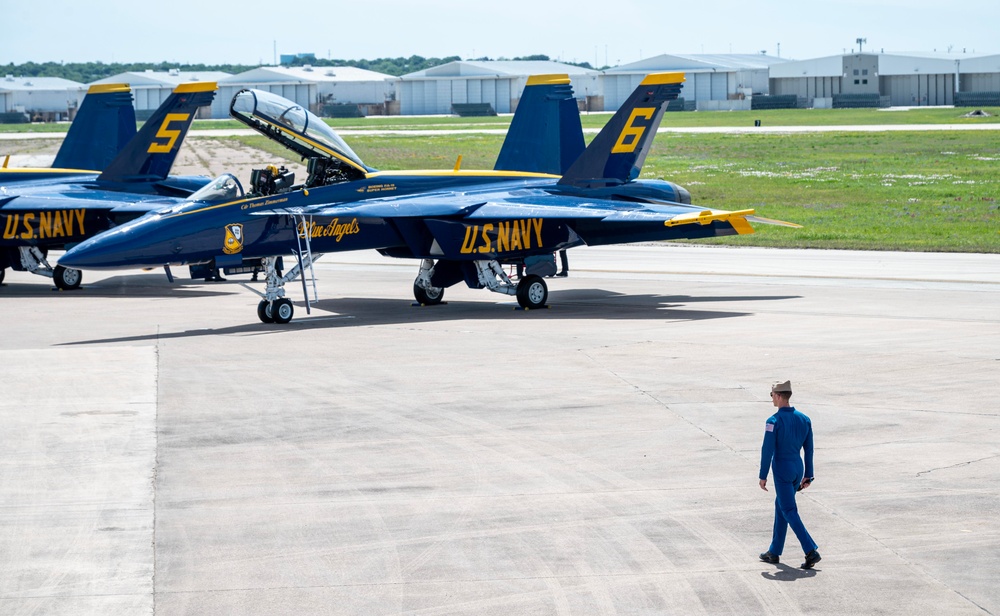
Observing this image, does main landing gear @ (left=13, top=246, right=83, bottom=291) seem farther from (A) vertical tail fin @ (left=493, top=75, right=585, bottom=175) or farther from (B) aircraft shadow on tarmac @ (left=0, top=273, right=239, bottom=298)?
(A) vertical tail fin @ (left=493, top=75, right=585, bottom=175)

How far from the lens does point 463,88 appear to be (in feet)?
539

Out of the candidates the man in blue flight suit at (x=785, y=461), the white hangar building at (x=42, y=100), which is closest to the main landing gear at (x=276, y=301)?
the man in blue flight suit at (x=785, y=461)

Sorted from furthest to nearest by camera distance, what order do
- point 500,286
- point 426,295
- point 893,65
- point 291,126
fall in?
point 893,65 < point 426,295 < point 500,286 < point 291,126

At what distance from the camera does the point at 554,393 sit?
16.1 m

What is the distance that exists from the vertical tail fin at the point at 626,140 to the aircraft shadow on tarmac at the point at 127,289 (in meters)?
8.47

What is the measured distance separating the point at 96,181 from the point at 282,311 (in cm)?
1069

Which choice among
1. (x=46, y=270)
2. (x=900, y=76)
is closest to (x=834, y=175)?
(x=46, y=270)

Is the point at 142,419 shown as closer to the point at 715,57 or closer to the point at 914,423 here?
the point at 914,423

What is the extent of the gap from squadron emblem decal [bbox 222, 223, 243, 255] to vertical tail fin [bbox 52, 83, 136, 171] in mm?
11603

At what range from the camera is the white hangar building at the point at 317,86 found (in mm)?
157500

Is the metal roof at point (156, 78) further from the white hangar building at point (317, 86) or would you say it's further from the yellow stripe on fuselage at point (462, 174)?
the yellow stripe on fuselage at point (462, 174)

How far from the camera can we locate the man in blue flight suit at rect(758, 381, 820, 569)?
31.1 feet

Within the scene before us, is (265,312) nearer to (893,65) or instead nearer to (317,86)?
(893,65)

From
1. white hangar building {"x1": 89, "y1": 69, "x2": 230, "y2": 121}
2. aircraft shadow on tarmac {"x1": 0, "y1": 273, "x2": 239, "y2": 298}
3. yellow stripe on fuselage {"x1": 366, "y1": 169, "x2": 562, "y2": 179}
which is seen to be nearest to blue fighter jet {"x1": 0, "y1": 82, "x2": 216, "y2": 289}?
aircraft shadow on tarmac {"x1": 0, "y1": 273, "x2": 239, "y2": 298}
